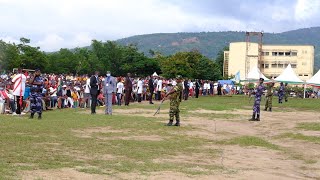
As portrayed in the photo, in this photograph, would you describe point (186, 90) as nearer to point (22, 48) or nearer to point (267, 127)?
point (267, 127)

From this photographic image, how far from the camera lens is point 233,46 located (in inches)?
5497

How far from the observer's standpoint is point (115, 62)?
87.9 metres

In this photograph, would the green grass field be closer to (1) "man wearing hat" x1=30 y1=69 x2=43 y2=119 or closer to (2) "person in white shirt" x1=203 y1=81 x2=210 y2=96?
(1) "man wearing hat" x1=30 y1=69 x2=43 y2=119

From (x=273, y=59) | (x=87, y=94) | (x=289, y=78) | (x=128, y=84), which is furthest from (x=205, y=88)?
(x=273, y=59)

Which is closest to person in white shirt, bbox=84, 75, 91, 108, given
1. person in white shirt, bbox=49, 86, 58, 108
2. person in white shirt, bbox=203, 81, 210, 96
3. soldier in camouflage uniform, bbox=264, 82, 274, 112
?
person in white shirt, bbox=49, 86, 58, 108

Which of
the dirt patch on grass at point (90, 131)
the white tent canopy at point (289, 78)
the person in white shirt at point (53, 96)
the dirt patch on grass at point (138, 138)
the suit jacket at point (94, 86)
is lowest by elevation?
the dirt patch on grass at point (138, 138)

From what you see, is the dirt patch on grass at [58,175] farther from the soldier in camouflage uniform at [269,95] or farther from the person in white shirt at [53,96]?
the soldier in camouflage uniform at [269,95]

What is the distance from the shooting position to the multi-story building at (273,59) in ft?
453

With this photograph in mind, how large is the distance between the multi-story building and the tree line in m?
43.7

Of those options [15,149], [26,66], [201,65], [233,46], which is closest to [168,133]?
[15,149]

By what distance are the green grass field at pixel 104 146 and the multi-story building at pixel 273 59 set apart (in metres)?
121

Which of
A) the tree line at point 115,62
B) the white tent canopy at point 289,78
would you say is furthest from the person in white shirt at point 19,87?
the tree line at point 115,62

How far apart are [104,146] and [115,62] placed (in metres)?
75.8

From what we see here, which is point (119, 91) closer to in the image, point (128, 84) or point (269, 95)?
point (128, 84)
